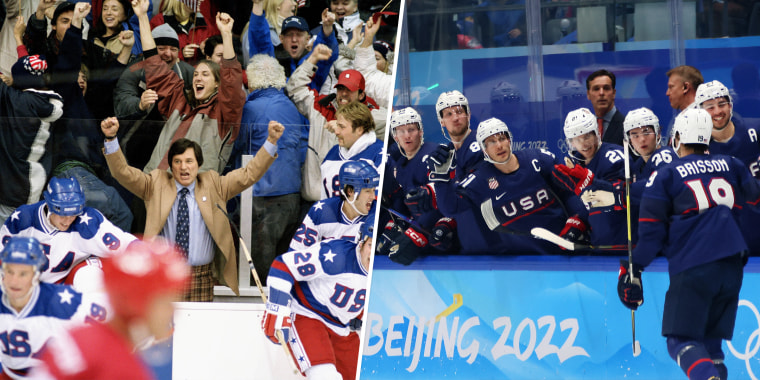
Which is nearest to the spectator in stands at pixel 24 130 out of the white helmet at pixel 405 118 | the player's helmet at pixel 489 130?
the white helmet at pixel 405 118

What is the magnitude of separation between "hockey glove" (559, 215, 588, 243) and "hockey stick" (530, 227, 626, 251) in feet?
0.07

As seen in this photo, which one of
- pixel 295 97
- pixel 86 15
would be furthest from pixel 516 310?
pixel 86 15

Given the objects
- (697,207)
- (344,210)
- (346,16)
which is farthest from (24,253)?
(697,207)

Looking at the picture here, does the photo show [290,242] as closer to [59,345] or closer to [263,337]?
[263,337]

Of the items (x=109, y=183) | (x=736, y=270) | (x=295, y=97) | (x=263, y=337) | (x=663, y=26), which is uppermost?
(x=663, y=26)

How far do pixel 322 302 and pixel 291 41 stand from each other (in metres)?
1.13

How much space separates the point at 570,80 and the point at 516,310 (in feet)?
3.23

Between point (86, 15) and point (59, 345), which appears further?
point (86, 15)

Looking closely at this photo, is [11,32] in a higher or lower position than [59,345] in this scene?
higher

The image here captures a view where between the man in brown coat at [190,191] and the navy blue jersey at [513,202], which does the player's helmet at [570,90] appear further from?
the man in brown coat at [190,191]

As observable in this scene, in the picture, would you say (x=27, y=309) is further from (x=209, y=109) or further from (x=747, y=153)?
(x=747, y=153)

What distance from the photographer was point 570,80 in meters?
3.19

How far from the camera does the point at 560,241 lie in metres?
3.18

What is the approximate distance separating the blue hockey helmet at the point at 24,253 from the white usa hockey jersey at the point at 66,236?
97mm
